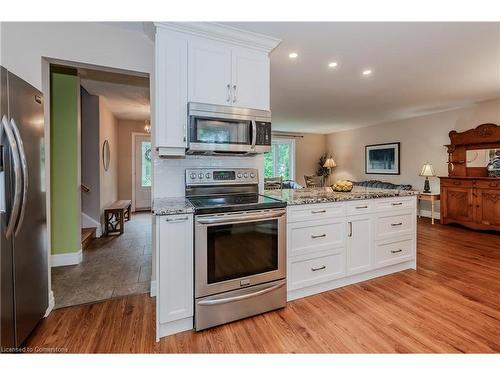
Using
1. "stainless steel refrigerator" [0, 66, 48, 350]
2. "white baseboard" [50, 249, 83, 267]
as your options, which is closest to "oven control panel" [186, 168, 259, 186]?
"stainless steel refrigerator" [0, 66, 48, 350]

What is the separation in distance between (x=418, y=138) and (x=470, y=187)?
1.78m

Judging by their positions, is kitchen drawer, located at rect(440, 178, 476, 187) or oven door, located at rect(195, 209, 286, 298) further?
kitchen drawer, located at rect(440, 178, 476, 187)

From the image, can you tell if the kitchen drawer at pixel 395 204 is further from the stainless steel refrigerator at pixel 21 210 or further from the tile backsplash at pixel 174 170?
the stainless steel refrigerator at pixel 21 210

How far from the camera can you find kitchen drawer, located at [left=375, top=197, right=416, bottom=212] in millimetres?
2684

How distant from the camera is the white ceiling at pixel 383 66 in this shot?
2.33 metres

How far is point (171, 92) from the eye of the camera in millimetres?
2133

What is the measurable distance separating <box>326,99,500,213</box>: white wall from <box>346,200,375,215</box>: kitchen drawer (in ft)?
13.1

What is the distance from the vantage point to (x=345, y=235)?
2508 mm

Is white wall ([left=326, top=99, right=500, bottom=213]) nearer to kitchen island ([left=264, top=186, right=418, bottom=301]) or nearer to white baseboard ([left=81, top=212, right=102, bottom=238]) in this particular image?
kitchen island ([left=264, top=186, right=418, bottom=301])

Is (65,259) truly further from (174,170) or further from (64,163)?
(174,170)

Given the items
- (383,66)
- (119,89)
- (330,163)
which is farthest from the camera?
(330,163)

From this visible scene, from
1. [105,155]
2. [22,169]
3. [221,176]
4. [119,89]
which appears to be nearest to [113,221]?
[105,155]

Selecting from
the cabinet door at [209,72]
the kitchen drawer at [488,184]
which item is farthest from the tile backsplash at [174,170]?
the kitchen drawer at [488,184]
